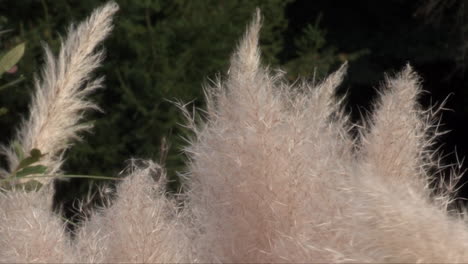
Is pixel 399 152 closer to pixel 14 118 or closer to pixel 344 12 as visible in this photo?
pixel 14 118

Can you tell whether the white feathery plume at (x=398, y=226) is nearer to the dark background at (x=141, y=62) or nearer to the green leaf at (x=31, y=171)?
the green leaf at (x=31, y=171)

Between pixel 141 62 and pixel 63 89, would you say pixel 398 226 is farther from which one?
pixel 141 62

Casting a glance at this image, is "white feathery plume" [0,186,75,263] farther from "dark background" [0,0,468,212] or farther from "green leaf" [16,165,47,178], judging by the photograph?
"dark background" [0,0,468,212]

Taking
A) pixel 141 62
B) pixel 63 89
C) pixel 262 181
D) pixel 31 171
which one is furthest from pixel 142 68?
pixel 262 181

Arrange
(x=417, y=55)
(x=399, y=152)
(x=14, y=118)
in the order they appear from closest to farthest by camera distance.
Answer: (x=399, y=152) → (x=14, y=118) → (x=417, y=55)

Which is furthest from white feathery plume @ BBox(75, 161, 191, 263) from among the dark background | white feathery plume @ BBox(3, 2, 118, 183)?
the dark background

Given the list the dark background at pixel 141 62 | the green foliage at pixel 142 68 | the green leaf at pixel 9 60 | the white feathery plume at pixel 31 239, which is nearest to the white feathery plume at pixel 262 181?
the white feathery plume at pixel 31 239

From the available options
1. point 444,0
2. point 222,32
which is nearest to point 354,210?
point 222,32

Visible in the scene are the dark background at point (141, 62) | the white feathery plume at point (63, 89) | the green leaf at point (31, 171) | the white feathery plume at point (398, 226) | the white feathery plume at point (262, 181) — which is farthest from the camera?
the dark background at point (141, 62)

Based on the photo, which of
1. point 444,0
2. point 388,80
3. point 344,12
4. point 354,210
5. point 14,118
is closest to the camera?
point 354,210
